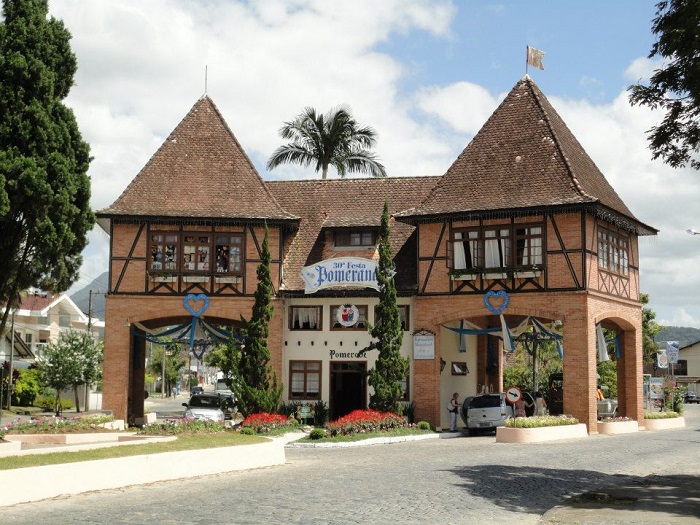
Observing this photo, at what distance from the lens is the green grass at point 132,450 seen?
53.6 feet

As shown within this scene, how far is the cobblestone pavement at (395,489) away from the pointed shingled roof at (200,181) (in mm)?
12851

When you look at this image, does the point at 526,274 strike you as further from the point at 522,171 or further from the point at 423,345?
the point at 423,345

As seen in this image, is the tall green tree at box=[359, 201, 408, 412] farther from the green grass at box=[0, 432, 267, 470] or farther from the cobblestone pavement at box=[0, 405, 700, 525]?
the green grass at box=[0, 432, 267, 470]

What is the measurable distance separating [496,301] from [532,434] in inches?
262

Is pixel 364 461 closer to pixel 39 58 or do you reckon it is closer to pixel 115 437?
pixel 115 437

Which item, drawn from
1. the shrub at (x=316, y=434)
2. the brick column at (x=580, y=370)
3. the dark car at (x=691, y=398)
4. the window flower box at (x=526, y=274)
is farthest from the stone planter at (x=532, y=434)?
the dark car at (x=691, y=398)

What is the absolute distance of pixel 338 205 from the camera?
39.6m

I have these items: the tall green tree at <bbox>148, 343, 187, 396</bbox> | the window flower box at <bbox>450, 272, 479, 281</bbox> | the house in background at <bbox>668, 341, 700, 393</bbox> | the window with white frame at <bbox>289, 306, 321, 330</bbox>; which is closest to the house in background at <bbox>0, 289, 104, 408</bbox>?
the tall green tree at <bbox>148, 343, 187, 396</bbox>

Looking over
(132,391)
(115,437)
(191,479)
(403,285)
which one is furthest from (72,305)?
(191,479)

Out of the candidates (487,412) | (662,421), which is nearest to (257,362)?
(487,412)

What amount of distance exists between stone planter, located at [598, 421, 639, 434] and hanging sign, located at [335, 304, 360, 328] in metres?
10.2

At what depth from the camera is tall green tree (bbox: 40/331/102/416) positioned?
49938 mm

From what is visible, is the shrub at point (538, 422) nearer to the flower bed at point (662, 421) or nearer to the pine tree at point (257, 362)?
the flower bed at point (662, 421)

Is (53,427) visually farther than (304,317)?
No
